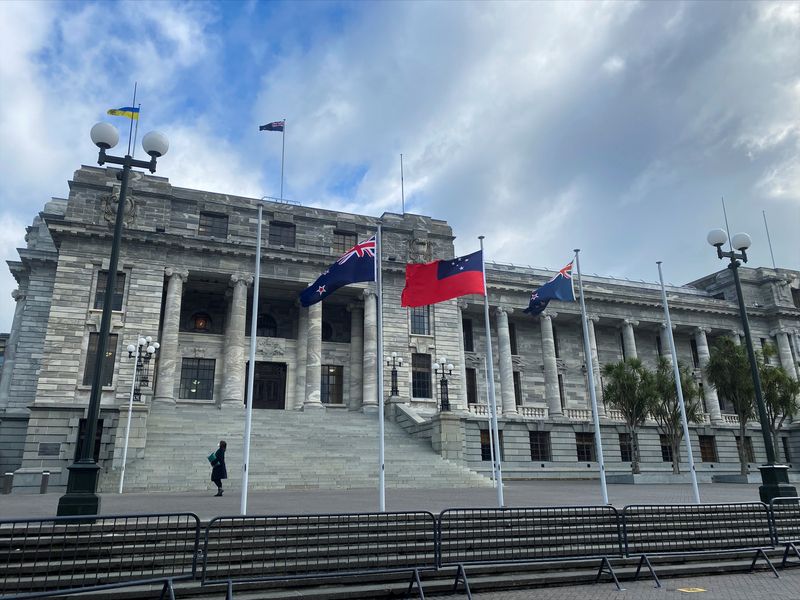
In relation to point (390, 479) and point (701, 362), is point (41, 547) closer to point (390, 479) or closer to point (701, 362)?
point (390, 479)

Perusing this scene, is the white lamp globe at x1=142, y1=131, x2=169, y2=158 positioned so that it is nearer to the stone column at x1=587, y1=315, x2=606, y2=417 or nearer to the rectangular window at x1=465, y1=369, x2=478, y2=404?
the rectangular window at x1=465, y1=369, x2=478, y2=404

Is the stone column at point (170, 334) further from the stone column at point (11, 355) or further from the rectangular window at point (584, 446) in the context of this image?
the rectangular window at point (584, 446)

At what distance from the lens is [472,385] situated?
156 feet

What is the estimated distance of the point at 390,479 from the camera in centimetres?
2680

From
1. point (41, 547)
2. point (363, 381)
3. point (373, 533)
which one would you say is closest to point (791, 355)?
point (363, 381)

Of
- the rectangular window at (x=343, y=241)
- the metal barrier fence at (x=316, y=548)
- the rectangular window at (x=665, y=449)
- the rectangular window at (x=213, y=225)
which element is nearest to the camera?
the metal barrier fence at (x=316, y=548)

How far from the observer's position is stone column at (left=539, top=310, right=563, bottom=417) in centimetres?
4559

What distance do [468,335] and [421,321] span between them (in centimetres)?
775

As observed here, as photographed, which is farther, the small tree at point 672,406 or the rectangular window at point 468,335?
the rectangular window at point 468,335

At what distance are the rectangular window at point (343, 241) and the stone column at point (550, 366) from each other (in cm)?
1685

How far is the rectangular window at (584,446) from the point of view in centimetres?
4319

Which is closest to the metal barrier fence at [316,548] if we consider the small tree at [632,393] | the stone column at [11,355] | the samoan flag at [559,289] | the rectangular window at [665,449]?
the samoan flag at [559,289]

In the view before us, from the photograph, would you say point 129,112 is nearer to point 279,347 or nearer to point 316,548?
point 316,548

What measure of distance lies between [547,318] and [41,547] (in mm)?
42629
